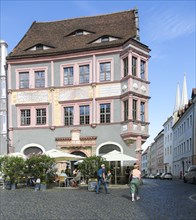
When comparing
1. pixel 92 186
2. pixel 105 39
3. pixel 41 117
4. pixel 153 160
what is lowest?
pixel 153 160

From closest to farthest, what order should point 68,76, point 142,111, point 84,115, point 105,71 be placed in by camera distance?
point 142,111 → point 105,71 → point 84,115 → point 68,76

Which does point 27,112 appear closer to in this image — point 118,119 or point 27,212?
point 118,119

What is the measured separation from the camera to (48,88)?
31750mm

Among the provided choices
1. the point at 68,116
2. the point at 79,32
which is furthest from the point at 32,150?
the point at 79,32

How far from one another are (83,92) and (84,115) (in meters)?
2.04

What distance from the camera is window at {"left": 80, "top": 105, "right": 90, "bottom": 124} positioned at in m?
30.8

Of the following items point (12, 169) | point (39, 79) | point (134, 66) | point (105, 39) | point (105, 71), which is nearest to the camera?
point (12, 169)

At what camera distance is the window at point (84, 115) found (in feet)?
101

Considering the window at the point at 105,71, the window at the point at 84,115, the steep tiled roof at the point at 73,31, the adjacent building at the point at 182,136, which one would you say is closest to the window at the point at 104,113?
the window at the point at 84,115

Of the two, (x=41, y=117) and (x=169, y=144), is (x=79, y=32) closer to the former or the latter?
(x=41, y=117)

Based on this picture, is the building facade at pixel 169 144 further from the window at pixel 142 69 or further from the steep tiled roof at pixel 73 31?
the window at pixel 142 69

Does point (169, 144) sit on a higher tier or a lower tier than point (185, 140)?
lower

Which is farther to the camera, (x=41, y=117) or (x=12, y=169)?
(x=41, y=117)

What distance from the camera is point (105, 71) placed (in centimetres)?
3067
